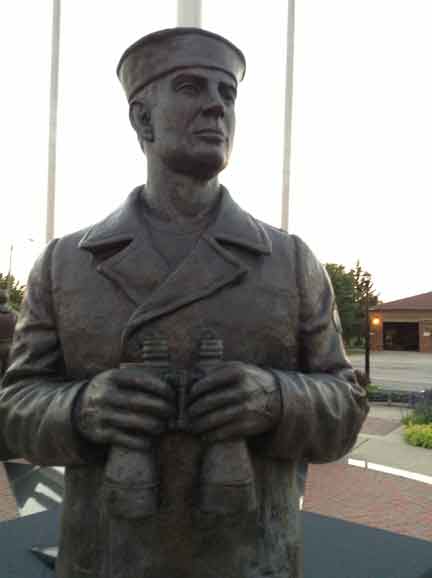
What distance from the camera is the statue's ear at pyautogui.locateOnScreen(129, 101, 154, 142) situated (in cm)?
192

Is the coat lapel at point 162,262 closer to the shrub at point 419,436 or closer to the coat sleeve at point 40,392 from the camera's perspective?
the coat sleeve at point 40,392

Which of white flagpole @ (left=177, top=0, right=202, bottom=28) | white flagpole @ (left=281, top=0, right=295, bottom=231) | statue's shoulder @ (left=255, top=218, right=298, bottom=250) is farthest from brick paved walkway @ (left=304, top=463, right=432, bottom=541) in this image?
white flagpole @ (left=177, top=0, right=202, bottom=28)

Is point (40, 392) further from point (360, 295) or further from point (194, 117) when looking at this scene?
point (360, 295)

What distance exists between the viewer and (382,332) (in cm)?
5312

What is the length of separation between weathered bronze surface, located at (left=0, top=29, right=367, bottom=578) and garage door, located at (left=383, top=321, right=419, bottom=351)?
175ft

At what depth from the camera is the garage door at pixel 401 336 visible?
52.4 meters

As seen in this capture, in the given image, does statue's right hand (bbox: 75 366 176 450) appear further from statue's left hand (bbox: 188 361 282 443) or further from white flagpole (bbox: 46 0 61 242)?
white flagpole (bbox: 46 0 61 242)

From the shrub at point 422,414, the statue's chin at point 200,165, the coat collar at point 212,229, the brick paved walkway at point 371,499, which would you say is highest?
the statue's chin at point 200,165

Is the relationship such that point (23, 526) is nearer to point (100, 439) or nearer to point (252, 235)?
point (100, 439)

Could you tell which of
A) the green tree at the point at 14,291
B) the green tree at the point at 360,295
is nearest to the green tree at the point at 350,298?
the green tree at the point at 360,295

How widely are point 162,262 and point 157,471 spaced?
69 cm

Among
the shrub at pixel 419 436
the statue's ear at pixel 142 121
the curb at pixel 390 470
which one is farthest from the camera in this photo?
the shrub at pixel 419 436

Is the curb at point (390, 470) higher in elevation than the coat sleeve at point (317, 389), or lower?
lower

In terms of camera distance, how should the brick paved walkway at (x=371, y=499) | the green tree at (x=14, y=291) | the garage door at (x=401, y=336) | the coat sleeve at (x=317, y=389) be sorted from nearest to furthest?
1. the coat sleeve at (x=317, y=389)
2. the brick paved walkway at (x=371, y=499)
3. the green tree at (x=14, y=291)
4. the garage door at (x=401, y=336)
